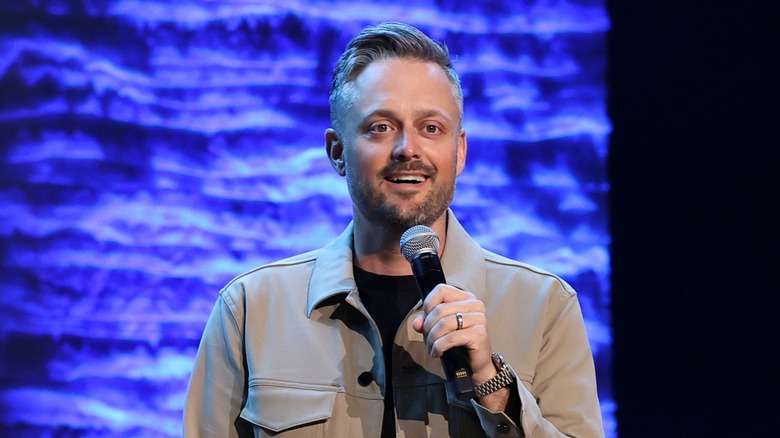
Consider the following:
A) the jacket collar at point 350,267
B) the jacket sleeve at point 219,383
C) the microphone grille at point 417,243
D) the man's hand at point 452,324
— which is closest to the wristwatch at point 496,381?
the man's hand at point 452,324

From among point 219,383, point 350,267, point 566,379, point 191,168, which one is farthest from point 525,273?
point 191,168

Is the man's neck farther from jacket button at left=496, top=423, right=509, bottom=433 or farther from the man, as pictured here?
jacket button at left=496, top=423, right=509, bottom=433

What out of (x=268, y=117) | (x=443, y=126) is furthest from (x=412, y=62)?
(x=268, y=117)

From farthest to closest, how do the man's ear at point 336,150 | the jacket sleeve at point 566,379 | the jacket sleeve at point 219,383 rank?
1. the man's ear at point 336,150
2. the jacket sleeve at point 219,383
3. the jacket sleeve at point 566,379

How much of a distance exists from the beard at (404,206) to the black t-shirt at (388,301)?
0.11m

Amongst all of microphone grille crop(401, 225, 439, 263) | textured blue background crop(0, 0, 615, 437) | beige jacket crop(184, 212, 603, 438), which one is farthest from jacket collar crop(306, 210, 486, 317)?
textured blue background crop(0, 0, 615, 437)

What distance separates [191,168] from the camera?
96.3 inches

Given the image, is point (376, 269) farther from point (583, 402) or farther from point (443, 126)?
point (583, 402)

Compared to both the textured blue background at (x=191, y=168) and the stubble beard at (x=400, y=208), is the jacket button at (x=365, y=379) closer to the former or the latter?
the stubble beard at (x=400, y=208)

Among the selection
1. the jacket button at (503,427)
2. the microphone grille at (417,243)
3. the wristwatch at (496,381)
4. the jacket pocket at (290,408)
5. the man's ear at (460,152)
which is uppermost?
the man's ear at (460,152)

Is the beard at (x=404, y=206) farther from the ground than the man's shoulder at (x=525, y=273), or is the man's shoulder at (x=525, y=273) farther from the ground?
the beard at (x=404, y=206)

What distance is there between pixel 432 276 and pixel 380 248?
39 cm

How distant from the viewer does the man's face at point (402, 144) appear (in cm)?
163

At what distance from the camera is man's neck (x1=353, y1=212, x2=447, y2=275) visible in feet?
5.66
